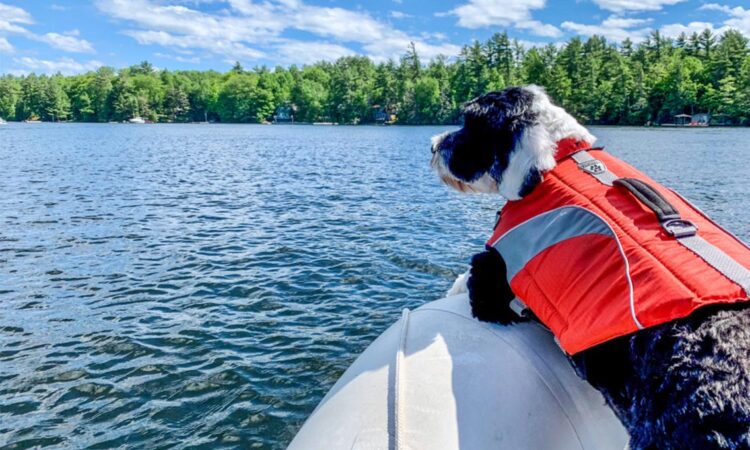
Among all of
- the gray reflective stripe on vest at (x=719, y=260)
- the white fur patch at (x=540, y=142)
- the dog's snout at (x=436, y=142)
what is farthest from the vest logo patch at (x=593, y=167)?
the dog's snout at (x=436, y=142)

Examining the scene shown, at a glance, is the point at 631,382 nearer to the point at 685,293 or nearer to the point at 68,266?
the point at 685,293

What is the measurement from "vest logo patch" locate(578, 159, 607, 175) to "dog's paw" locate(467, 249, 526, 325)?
71cm

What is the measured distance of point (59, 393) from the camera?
5227 millimetres

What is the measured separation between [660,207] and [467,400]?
124 centimetres

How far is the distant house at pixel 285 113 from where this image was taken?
472 ft

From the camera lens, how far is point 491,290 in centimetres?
302

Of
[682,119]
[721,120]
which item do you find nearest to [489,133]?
[721,120]

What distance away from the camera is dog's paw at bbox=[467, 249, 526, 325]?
9.71ft

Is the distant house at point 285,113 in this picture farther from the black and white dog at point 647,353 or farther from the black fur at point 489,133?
the black and white dog at point 647,353

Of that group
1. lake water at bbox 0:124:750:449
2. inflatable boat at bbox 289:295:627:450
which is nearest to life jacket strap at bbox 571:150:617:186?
inflatable boat at bbox 289:295:627:450

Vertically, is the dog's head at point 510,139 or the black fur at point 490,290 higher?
the dog's head at point 510,139

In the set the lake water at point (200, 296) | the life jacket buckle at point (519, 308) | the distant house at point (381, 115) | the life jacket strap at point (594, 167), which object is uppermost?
the distant house at point (381, 115)

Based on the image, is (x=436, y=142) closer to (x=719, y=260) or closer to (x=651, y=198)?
(x=651, y=198)

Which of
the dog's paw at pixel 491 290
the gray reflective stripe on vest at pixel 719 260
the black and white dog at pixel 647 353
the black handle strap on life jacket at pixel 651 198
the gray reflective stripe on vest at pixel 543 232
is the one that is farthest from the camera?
the dog's paw at pixel 491 290
